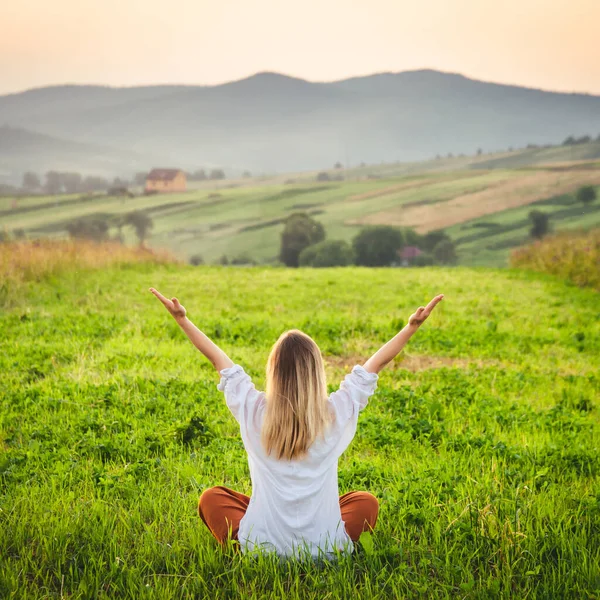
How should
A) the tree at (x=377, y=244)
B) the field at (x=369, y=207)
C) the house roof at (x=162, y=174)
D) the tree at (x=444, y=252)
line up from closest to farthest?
the tree at (x=377, y=244) → the tree at (x=444, y=252) → the field at (x=369, y=207) → the house roof at (x=162, y=174)

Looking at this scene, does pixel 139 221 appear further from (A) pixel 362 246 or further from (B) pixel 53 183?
(A) pixel 362 246

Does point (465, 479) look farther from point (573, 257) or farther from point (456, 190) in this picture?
point (456, 190)

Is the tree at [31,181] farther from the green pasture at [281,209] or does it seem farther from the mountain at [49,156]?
the green pasture at [281,209]

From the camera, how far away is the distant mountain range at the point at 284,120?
94.7 metres

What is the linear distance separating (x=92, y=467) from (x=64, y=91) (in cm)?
12129

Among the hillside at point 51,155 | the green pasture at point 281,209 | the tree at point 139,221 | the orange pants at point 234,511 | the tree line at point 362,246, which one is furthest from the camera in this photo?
the hillside at point 51,155

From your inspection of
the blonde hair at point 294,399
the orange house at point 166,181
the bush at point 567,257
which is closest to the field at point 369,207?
the orange house at point 166,181

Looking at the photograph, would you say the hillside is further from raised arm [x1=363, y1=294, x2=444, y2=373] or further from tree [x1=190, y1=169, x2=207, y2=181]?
raised arm [x1=363, y1=294, x2=444, y2=373]

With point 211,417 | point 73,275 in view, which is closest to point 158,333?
point 211,417

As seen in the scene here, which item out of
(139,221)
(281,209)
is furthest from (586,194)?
(139,221)

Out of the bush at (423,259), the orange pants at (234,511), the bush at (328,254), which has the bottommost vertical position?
the bush at (423,259)

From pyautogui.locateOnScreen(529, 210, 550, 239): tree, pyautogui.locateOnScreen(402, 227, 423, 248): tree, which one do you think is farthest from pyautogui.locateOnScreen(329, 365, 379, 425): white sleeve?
pyautogui.locateOnScreen(529, 210, 550, 239): tree

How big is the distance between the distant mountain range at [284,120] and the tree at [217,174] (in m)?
10.2

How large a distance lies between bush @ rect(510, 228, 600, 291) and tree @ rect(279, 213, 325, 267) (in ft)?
59.4
